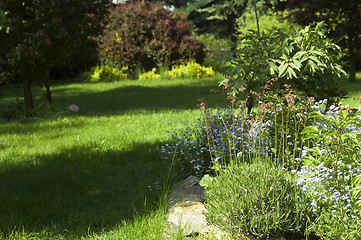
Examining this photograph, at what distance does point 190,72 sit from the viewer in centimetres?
1814

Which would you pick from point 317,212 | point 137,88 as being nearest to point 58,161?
point 317,212

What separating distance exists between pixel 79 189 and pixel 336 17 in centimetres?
1304

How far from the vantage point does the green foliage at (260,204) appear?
311 centimetres

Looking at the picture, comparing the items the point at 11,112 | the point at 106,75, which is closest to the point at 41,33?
the point at 11,112

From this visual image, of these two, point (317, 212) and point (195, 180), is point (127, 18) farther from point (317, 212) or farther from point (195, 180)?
point (317, 212)

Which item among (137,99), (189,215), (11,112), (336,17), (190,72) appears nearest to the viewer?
(189,215)

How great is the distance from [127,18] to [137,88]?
5938mm

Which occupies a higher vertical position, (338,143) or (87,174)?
(338,143)

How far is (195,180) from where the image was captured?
446 centimetres

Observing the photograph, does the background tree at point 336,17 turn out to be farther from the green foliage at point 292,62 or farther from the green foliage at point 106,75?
the green foliage at point 292,62

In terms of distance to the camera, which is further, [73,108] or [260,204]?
[73,108]

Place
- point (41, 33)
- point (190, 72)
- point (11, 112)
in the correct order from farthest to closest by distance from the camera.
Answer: point (190, 72) < point (11, 112) < point (41, 33)

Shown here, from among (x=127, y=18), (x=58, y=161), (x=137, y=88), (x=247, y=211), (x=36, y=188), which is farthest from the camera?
(x=127, y=18)

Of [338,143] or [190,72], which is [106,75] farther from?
[338,143]
